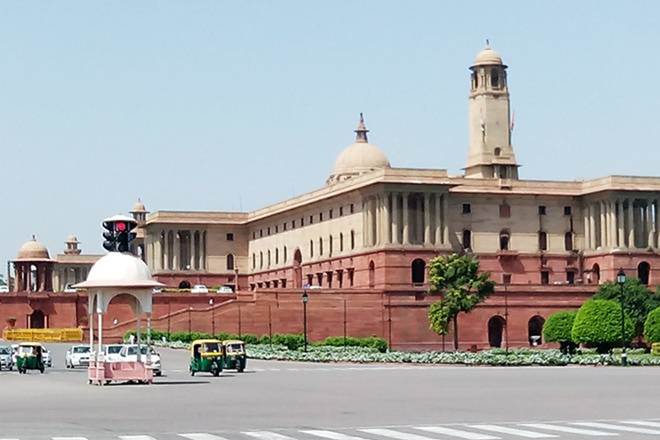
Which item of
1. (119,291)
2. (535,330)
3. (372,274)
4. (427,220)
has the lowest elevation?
(535,330)

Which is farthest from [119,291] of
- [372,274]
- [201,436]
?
[372,274]

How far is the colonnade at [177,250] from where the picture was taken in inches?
4985

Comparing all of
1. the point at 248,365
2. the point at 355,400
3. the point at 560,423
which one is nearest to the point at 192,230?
the point at 248,365

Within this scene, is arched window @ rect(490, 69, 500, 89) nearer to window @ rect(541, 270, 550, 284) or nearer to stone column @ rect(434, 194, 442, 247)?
stone column @ rect(434, 194, 442, 247)

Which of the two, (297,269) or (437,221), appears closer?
(437,221)

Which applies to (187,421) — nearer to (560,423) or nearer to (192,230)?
(560,423)

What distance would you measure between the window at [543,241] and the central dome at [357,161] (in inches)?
706

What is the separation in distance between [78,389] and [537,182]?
69527 mm

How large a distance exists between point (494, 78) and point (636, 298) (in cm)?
2439

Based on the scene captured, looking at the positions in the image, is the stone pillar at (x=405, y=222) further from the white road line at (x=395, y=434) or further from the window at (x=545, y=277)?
the white road line at (x=395, y=434)

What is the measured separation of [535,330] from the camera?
327ft

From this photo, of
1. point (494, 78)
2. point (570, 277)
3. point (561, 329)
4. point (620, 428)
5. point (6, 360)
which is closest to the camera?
point (620, 428)

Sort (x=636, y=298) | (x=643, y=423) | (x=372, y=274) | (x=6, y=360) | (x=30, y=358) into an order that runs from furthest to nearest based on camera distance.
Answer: (x=372, y=274) → (x=636, y=298) → (x=6, y=360) → (x=30, y=358) → (x=643, y=423)

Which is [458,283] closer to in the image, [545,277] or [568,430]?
[545,277]
